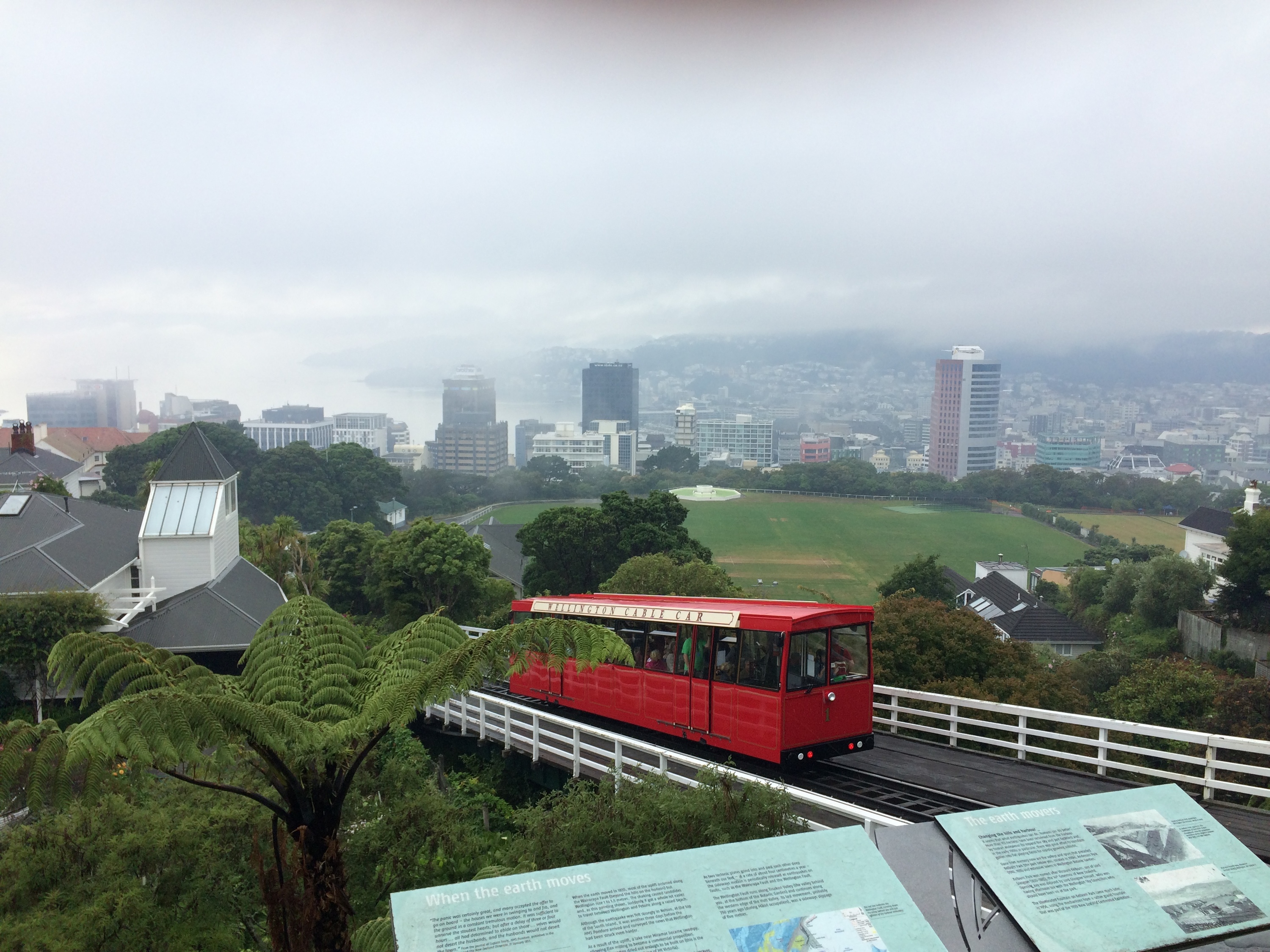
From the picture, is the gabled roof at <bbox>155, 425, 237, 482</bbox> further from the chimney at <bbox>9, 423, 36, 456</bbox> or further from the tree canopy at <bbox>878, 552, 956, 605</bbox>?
the chimney at <bbox>9, 423, 36, 456</bbox>

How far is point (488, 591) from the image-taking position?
41.1m

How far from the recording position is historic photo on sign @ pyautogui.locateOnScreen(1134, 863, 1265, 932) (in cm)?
516

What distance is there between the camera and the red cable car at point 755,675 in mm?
12484

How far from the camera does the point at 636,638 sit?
587 inches

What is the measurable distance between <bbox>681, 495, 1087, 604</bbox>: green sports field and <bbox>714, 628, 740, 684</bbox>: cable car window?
65008 millimetres

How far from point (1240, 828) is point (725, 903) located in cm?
813

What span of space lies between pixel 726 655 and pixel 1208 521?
87199 millimetres

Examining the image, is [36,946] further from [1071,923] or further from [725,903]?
[1071,923]

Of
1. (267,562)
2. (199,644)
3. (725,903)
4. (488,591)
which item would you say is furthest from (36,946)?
(488,591)

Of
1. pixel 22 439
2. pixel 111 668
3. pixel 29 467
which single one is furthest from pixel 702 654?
pixel 29 467

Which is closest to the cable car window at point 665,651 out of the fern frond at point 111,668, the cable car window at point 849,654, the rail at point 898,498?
the cable car window at point 849,654

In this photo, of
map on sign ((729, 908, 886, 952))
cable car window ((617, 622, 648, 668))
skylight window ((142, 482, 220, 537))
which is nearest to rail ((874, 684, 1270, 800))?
cable car window ((617, 622, 648, 668))

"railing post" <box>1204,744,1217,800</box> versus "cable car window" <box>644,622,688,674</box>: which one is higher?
"cable car window" <box>644,622,688,674</box>

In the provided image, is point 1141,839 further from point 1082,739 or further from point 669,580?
point 669,580
